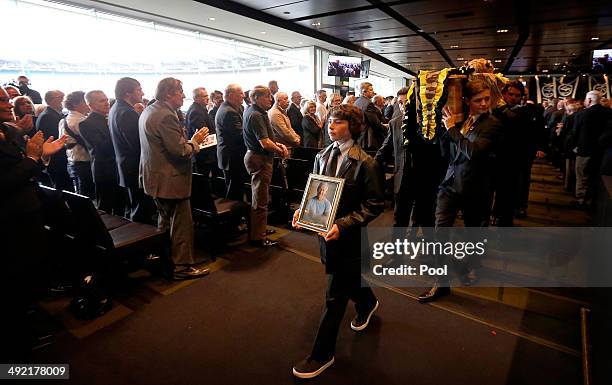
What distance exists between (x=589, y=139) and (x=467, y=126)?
3724mm

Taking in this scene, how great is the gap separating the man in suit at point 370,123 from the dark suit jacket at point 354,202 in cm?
345

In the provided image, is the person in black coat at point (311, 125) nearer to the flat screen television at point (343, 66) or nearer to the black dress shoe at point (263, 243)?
the black dress shoe at point (263, 243)

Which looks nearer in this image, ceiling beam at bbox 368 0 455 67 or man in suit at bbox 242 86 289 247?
man in suit at bbox 242 86 289 247

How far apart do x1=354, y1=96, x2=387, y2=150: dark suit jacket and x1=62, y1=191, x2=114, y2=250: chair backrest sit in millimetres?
3807

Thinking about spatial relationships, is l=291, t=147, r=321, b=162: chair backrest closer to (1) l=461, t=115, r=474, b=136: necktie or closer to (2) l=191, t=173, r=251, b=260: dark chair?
(2) l=191, t=173, r=251, b=260: dark chair

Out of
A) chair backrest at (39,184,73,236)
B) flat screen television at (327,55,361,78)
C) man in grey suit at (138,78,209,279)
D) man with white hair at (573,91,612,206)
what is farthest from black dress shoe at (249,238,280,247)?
flat screen television at (327,55,361,78)

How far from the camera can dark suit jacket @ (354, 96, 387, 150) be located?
202 inches

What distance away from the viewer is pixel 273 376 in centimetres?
190

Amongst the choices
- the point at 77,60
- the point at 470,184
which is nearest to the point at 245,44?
the point at 77,60

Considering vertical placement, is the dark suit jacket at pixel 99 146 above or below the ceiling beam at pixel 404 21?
below

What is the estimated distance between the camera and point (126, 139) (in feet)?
10.4

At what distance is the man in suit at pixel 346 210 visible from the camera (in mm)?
1758

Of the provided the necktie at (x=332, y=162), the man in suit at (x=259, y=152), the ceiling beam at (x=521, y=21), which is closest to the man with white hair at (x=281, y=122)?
the man in suit at (x=259, y=152)

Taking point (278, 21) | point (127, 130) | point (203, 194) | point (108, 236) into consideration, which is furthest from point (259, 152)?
point (278, 21)
